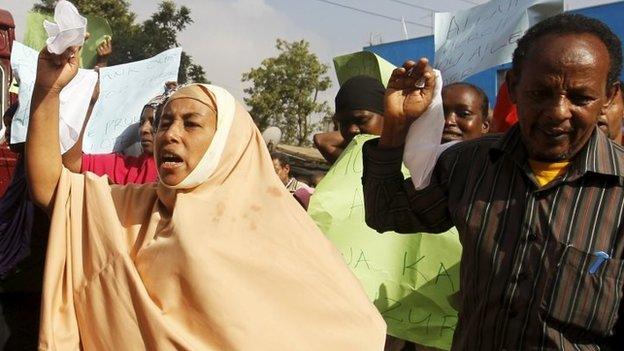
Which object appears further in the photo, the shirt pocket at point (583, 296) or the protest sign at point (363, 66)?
the protest sign at point (363, 66)

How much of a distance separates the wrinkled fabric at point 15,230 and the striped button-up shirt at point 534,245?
1.61m

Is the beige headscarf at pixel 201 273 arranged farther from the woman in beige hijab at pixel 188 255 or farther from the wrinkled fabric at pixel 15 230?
the wrinkled fabric at pixel 15 230

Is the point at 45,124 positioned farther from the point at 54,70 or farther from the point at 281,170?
the point at 281,170

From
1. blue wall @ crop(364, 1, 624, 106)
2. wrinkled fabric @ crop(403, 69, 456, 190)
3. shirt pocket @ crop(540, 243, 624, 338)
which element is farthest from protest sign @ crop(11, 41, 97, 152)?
blue wall @ crop(364, 1, 624, 106)

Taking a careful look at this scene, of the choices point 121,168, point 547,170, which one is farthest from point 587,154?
point 121,168

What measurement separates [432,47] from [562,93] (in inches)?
457

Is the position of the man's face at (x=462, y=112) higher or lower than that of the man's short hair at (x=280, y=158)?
higher

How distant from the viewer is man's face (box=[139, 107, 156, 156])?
428cm

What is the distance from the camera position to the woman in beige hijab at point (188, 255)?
2.56 m

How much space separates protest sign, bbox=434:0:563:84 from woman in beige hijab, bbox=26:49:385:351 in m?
1.51

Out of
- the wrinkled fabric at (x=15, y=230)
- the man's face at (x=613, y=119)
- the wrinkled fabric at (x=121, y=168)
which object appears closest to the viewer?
A: the man's face at (x=613, y=119)

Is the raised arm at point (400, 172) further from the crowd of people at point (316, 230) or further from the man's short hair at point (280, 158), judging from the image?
the man's short hair at point (280, 158)

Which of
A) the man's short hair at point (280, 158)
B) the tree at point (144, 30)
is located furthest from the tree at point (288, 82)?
the man's short hair at point (280, 158)

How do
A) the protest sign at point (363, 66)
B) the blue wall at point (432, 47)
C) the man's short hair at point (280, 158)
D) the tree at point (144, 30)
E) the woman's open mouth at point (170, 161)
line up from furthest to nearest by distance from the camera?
the tree at point (144, 30)
the blue wall at point (432, 47)
the man's short hair at point (280, 158)
the protest sign at point (363, 66)
the woman's open mouth at point (170, 161)
